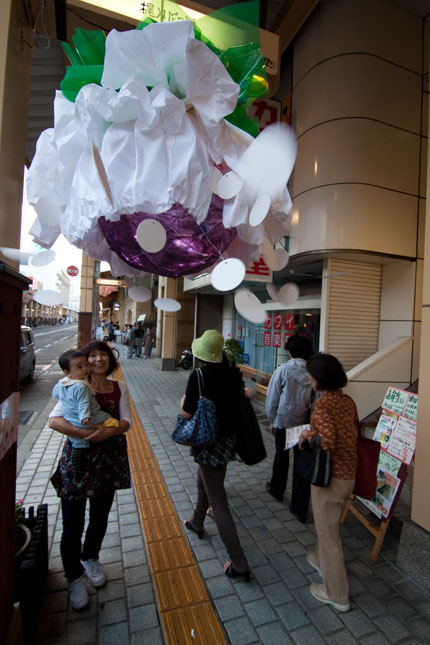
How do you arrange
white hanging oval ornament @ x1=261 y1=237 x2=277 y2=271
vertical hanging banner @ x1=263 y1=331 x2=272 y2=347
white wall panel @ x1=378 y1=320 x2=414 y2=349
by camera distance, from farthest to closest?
1. vertical hanging banner @ x1=263 y1=331 x2=272 y2=347
2. white wall panel @ x1=378 y1=320 x2=414 y2=349
3. white hanging oval ornament @ x1=261 y1=237 x2=277 y2=271

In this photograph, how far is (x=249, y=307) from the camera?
1.74 m

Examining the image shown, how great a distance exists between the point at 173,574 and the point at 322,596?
1.12 m

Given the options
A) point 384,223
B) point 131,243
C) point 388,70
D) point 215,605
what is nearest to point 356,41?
point 388,70

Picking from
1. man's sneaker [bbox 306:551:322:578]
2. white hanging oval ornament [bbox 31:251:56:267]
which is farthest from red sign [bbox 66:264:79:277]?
man's sneaker [bbox 306:551:322:578]

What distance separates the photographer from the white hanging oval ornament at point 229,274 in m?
1.40

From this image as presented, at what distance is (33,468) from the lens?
164 inches

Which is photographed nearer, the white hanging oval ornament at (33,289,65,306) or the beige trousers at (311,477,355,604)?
the white hanging oval ornament at (33,289,65,306)

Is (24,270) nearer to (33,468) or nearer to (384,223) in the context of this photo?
(33,468)

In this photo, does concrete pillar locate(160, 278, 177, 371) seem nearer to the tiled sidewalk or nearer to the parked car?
the parked car

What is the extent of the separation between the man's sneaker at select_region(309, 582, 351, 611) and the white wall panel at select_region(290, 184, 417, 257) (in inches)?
189

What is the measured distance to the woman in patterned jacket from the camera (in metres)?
2.25

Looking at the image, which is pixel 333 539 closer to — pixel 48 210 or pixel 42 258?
pixel 42 258

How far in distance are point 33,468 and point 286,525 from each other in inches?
128

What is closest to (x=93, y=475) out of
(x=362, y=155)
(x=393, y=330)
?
(x=393, y=330)
